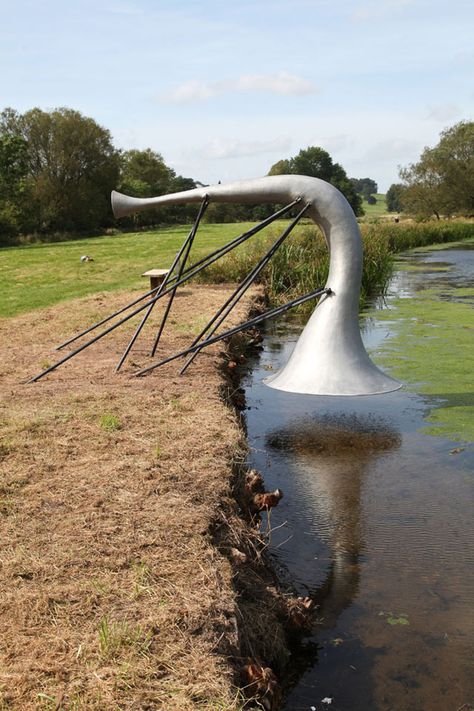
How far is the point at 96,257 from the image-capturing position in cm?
2511

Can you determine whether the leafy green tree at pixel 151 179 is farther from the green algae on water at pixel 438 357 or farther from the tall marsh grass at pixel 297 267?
the green algae on water at pixel 438 357

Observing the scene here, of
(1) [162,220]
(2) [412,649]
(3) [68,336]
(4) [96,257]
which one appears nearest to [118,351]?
(3) [68,336]

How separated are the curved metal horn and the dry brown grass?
1.43 m

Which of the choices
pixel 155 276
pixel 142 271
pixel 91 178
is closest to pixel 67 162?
pixel 91 178

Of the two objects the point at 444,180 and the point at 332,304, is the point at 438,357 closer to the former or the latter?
the point at 332,304

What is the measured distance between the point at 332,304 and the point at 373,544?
11.2ft

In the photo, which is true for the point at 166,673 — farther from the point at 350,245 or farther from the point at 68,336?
the point at 68,336

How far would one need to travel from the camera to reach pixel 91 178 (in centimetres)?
4719

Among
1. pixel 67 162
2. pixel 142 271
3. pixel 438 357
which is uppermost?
pixel 67 162

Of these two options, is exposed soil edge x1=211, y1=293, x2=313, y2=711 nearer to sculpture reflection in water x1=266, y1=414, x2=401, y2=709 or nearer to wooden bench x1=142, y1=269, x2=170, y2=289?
sculpture reflection in water x1=266, y1=414, x2=401, y2=709

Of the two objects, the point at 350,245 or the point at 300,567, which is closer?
the point at 300,567

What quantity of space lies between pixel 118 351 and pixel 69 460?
4.49m

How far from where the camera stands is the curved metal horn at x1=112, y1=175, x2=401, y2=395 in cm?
792

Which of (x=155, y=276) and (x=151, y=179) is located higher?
(x=151, y=179)
